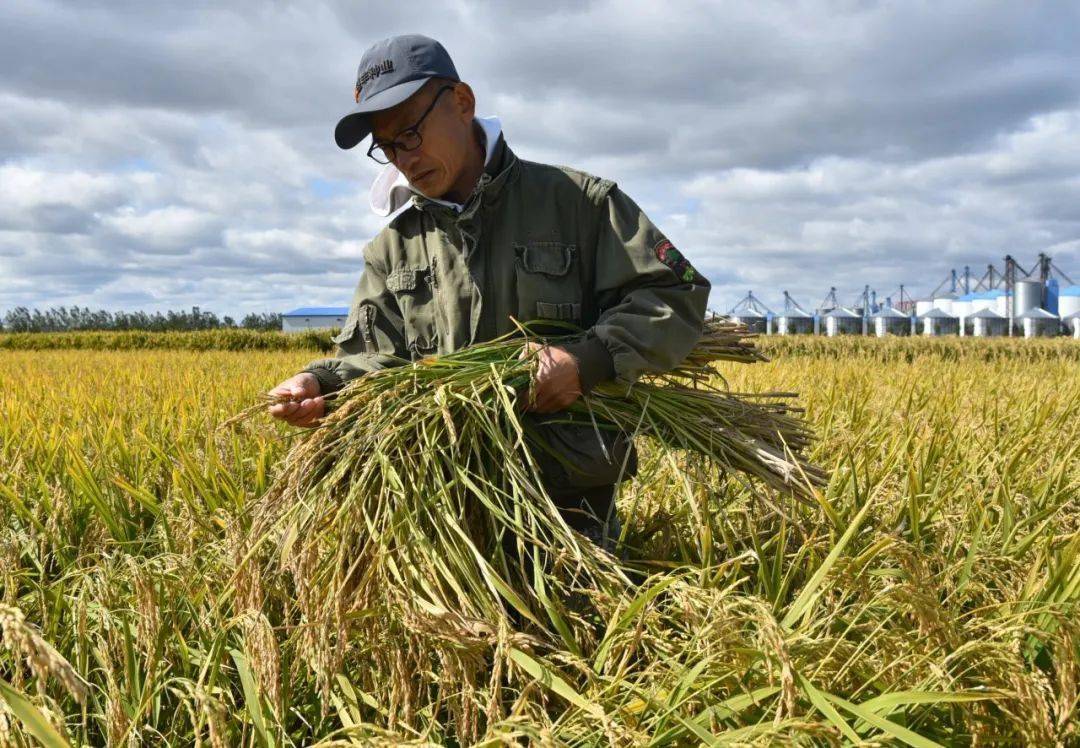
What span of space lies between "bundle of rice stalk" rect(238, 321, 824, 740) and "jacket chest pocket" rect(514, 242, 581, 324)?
0.27ft

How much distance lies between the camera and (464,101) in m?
1.97

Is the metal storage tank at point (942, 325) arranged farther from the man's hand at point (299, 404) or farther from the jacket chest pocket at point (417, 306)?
the man's hand at point (299, 404)

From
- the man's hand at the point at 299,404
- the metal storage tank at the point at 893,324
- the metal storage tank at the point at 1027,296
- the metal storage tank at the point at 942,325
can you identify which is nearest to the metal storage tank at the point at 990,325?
the metal storage tank at the point at 942,325

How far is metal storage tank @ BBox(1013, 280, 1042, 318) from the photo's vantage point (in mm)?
39312

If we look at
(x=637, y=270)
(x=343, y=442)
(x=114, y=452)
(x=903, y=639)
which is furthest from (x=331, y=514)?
(x=114, y=452)

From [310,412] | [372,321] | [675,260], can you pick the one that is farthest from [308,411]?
[675,260]

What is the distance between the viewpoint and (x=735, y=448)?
1.95 metres

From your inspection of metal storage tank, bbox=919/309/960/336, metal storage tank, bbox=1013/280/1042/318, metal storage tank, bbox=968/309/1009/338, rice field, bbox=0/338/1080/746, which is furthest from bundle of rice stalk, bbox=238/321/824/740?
metal storage tank, bbox=1013/280/1042/318

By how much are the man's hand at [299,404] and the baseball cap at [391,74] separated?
1.89 ft

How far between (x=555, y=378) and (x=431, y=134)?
0.66 m

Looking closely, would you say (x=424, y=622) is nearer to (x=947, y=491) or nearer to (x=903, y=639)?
(x=903, y=639)

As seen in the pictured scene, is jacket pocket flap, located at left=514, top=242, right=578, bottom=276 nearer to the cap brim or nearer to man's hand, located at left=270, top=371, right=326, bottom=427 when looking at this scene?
the cap brim

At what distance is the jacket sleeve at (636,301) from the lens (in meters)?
1.77

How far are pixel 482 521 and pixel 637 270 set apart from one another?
663 millimetres
